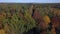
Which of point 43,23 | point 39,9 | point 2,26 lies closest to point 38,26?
point 43,23

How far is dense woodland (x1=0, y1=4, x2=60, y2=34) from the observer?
1015 mm

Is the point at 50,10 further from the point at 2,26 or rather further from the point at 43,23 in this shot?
the point at 2,26

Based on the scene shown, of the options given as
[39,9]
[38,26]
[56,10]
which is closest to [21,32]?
[38,26]

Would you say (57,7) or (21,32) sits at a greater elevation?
(57,7)

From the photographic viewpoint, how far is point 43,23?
3.43ft

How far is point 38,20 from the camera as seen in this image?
1.04m

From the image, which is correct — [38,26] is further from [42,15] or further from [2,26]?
[2,26]

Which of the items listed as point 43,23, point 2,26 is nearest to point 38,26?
point 43,23

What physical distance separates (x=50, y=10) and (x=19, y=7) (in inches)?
11.4

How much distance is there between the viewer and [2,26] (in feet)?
3.31

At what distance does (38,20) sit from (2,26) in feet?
1.06

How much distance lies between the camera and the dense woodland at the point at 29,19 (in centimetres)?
101

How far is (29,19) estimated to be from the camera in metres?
1.04

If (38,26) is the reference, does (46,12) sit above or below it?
above
